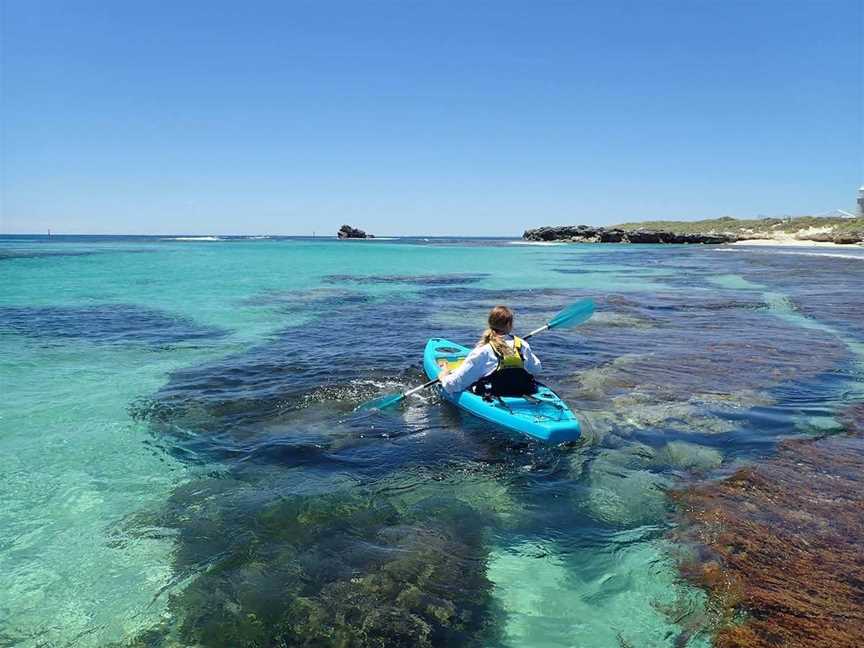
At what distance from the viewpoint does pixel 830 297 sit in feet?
70.9

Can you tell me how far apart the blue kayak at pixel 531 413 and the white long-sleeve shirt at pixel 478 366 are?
220 mm

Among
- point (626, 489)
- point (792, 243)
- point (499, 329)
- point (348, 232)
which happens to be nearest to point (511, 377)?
point (499, 329)

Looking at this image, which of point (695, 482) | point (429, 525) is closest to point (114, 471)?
point (429, 525)

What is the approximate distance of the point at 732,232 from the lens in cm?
8738

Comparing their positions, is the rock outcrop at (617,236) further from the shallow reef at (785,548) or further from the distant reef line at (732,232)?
the shallow reef at (785,548)

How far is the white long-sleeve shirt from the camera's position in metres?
8.07

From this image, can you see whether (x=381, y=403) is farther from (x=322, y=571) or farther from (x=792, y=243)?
(x=792, y=243)

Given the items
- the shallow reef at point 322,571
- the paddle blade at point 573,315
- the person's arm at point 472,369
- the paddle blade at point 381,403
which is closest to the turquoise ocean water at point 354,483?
the shallow reef at point 322,571

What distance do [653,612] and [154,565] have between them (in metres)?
4.07

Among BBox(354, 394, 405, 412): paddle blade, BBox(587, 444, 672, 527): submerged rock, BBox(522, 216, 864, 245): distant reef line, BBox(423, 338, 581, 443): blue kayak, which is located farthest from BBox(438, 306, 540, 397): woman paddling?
BBox(522, 216, 864, 245): distant reef line

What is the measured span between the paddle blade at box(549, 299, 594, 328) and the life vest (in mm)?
2622

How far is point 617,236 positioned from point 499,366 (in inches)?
3465

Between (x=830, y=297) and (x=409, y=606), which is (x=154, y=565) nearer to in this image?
(x=409, y=606)

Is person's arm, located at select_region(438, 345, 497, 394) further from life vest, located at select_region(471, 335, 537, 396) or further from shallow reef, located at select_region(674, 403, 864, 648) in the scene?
shallow reef, located at select_region(674, 403, 864, 648)
